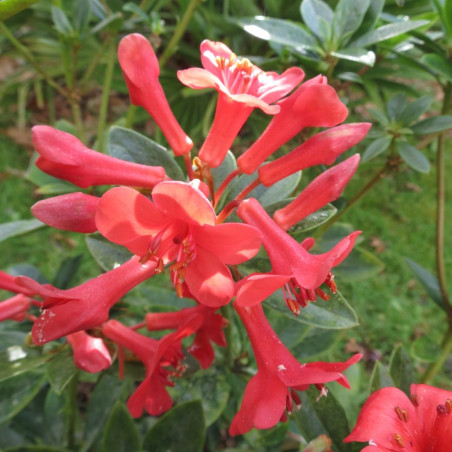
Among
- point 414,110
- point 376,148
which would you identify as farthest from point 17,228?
point 414,110

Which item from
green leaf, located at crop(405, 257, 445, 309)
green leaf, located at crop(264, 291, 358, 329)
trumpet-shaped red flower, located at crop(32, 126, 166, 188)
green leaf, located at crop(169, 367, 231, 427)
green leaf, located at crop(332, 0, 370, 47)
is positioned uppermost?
green leaf, located at crop(332, 0, 370, 47)

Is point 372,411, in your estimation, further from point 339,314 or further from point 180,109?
point 180,109

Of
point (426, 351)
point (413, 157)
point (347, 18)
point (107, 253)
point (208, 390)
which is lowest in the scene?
point (208, 390)

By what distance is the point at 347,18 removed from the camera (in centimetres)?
117

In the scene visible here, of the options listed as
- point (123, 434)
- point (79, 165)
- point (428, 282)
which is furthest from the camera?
point (428, 282)

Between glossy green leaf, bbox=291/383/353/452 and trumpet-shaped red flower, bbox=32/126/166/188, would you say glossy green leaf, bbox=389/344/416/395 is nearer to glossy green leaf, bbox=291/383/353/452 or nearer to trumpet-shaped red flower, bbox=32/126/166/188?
glossy green leaf, bbox=291/383/353/452

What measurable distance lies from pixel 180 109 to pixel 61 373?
1.94 meters

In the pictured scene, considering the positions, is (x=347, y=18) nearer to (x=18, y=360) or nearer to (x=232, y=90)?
(x=232, y=90)

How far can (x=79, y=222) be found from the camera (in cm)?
78

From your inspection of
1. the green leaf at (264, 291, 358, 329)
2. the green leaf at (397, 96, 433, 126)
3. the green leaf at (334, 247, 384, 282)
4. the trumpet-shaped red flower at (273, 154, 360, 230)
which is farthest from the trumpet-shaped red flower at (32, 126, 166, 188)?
the green leaf at (334, 247, 384, 282)

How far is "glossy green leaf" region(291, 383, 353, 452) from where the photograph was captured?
3.17 feet

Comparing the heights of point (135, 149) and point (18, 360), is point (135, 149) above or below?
above

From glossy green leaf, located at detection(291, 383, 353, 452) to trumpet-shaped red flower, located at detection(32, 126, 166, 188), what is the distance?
50cm

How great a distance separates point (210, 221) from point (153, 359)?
36 cm
